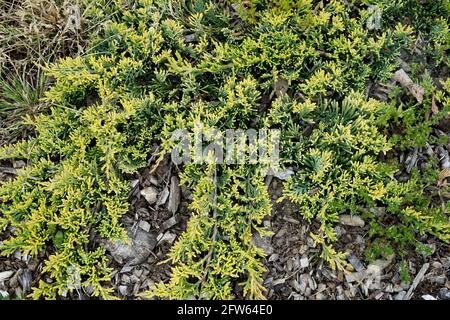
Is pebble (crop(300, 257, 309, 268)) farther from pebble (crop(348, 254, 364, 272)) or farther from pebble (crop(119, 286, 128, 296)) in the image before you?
pebble (crop(119, 286, 128, 296))

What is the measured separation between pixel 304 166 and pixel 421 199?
2.83ft

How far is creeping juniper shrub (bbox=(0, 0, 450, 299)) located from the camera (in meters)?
3.38

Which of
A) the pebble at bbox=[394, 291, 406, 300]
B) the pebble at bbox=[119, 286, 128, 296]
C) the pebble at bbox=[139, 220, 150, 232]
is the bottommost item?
the pebble at bbox=[119, 286, 128, 296]

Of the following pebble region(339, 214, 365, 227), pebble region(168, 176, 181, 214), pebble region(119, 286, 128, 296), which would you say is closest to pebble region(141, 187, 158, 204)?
pebble region(168, 176, 181, 214)

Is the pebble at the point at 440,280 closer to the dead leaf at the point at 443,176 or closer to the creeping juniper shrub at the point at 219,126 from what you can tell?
the creeping juniper shrub at the point at 219,126

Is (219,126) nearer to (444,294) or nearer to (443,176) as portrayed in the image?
(443,176)

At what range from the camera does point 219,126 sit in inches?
145

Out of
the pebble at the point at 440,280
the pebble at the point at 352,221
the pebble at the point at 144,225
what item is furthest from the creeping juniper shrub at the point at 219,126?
the pebble at the point at 440,280

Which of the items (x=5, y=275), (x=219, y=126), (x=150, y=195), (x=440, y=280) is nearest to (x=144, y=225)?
(x=150, y=195)

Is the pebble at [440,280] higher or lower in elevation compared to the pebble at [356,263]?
lower

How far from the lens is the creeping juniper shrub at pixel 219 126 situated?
3.38 meters
